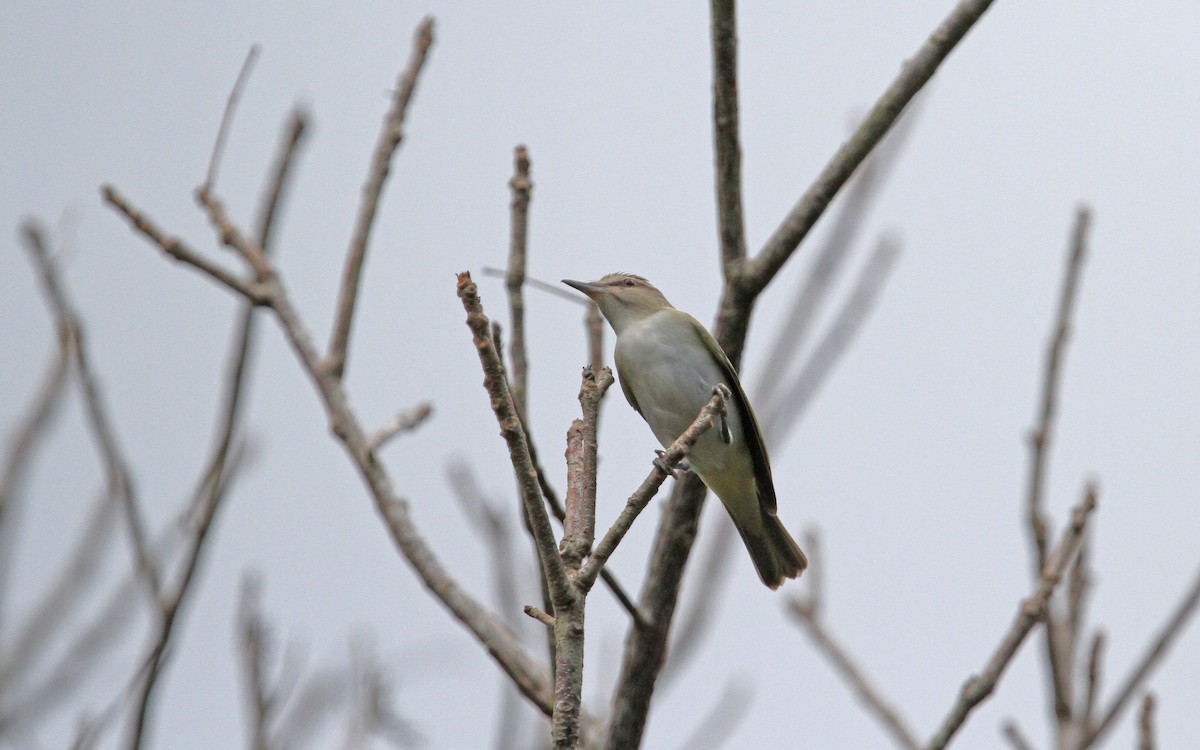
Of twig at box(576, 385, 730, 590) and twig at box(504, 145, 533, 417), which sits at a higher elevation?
twig at box(504, 145, 533, 417)

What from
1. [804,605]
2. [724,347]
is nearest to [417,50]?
[724,347]

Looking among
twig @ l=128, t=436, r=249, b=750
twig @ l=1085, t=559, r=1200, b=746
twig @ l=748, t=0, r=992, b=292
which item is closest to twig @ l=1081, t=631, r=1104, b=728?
twig @ l=1085, t=559, r=1200, b=746

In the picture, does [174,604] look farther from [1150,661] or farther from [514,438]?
[1150,661]

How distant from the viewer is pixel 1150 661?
169 inches

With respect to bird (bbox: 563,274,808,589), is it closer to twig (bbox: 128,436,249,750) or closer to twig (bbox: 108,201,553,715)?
twig (bbox: 108,201,553,715)

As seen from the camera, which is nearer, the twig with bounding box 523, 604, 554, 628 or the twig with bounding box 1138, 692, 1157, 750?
the twig with bounding box 523, 604, 554, 628

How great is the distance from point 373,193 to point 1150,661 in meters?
3.13

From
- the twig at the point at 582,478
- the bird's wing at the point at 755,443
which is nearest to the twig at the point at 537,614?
the twig at the point at 582,478

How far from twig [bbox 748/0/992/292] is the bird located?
148cm

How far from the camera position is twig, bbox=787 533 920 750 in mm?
4773

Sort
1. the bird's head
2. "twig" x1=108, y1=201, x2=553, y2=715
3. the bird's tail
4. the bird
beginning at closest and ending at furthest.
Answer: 1. "twig" x1=108, y1=201, x2=553, y2=715
2. the bird
3. the bird's tail
4. the bird's head

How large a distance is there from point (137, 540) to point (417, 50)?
79.1 inches

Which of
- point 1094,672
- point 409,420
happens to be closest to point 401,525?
point 409,420

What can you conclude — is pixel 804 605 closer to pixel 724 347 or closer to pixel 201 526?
pixel 724 347
